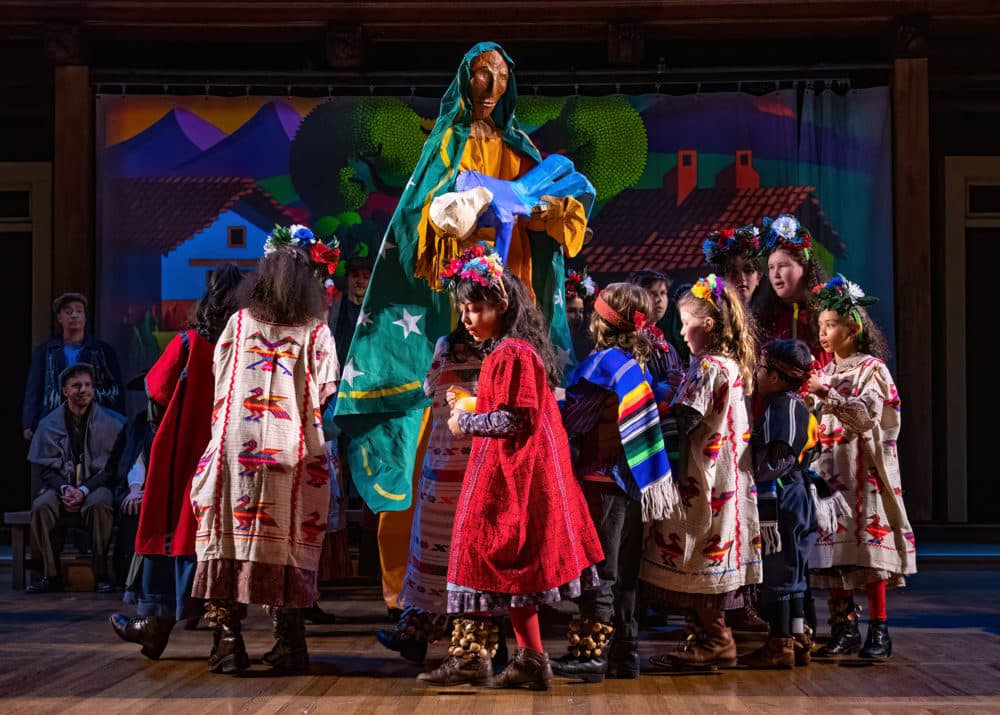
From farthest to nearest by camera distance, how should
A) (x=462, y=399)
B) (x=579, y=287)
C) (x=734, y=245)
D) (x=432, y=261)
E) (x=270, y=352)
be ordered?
1. (x=579, y=287)
2. (x=734, y=245)
3. (x=432, y=261)
4. (x=270, y=352)
5. (x=462, y=399)

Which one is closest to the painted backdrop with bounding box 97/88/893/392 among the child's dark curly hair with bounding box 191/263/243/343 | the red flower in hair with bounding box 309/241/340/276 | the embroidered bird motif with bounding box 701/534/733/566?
the red flower in hair with bounding box 309/241/340/276

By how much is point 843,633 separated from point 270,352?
2.10 meters

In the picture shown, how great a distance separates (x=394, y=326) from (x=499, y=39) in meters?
3.66

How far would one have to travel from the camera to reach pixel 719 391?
399cm

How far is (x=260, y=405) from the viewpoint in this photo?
3.84 meters

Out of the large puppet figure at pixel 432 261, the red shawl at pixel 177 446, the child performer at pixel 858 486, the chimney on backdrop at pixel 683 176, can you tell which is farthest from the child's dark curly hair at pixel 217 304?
the chimney on backdrop at pixel 683 176

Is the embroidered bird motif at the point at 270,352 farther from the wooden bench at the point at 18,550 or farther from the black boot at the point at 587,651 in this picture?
the wooden bench at the point at 18,550

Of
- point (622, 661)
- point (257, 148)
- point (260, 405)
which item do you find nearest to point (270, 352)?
point (260, 405)

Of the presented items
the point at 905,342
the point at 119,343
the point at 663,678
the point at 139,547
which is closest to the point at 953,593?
the point at 905,342

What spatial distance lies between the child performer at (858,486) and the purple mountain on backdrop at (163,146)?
4.50 m

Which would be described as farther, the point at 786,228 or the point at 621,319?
the point at 786,228

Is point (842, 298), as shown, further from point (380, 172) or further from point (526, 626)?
point (380, 172)

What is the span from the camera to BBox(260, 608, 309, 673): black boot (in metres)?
3.95

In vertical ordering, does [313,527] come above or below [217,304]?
below
